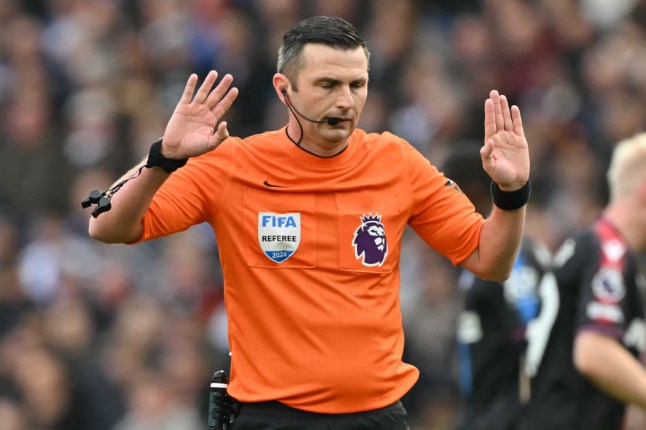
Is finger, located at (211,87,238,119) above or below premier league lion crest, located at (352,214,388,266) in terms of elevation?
above

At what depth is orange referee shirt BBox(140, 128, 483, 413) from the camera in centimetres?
548

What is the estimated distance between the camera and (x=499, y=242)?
562 centimetres

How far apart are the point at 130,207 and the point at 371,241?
0.95m

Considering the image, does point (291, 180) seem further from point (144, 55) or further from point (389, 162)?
point (144, 55)

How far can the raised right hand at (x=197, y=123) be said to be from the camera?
17.6ft

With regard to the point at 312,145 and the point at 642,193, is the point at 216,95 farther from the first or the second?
the point at 642,193

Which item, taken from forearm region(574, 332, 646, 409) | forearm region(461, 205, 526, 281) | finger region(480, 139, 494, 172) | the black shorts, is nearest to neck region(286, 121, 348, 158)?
finger region(480, 139, 494, 172)

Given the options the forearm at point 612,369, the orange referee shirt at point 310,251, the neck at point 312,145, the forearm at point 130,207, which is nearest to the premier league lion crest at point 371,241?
the orange referee shirt at point 310,251

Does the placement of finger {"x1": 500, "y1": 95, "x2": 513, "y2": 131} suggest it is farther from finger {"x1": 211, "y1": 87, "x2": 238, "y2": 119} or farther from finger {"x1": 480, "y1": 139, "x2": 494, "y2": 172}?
finger {"x1": 211, "y1": 87, "x2": 238, "y2": 119}

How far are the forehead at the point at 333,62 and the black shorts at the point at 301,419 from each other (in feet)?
4.21

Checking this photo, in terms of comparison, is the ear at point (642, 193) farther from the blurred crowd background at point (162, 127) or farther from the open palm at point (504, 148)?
→ the blurred crowd background at point (162, 127)

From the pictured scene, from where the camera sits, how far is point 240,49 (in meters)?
14.1

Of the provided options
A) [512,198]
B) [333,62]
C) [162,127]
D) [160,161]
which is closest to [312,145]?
[333,62]

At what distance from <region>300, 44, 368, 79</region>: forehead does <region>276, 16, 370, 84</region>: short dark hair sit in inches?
0.9
